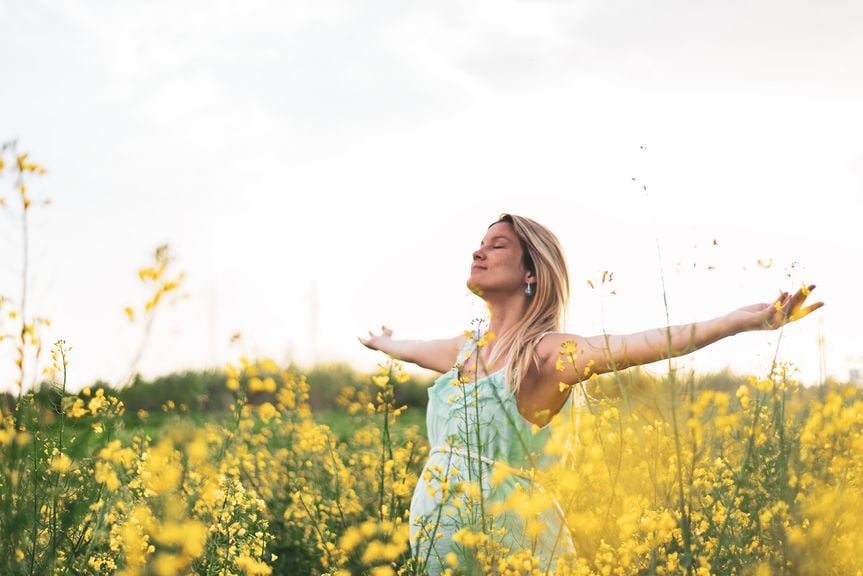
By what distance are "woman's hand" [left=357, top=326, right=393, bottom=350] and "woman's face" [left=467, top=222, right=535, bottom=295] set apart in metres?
0.95

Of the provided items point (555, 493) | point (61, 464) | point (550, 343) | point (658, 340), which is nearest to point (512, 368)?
point (550, 343)

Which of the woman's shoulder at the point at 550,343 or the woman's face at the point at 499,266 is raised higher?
the woman's face at the point at 499,266

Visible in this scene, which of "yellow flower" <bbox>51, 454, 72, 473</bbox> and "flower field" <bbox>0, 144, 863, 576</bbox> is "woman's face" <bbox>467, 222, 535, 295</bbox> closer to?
"flower field" <bbox>0, 144, 863, 576</bbox>

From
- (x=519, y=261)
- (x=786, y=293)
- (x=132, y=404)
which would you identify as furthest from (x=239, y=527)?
(x=132, y=404)

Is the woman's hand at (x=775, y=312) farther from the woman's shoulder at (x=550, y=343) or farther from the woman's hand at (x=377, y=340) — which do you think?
the woman's hand at (x=377, y=340)

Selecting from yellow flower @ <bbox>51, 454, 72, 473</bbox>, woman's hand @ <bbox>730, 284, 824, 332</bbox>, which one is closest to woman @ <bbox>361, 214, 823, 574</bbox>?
woman's hand @ <bbox>730, 284, 824, 332</bbox>

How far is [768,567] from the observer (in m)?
2.28

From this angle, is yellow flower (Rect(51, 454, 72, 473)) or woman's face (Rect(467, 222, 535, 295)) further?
woman's face (Rect(467, 222, 535, 295))

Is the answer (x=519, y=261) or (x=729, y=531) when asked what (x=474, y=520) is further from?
(x=519, y=261)

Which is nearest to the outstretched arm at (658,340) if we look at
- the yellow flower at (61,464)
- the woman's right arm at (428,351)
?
the woman's right arm at (428,351)

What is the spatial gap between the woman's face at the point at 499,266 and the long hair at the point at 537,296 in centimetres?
4

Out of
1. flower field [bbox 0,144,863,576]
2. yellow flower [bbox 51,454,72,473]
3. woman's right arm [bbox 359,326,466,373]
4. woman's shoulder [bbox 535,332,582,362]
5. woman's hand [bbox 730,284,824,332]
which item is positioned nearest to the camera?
flower field [bbox 0,144,863,576]

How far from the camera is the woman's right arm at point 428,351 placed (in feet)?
13.6

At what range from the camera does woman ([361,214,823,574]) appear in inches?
103
